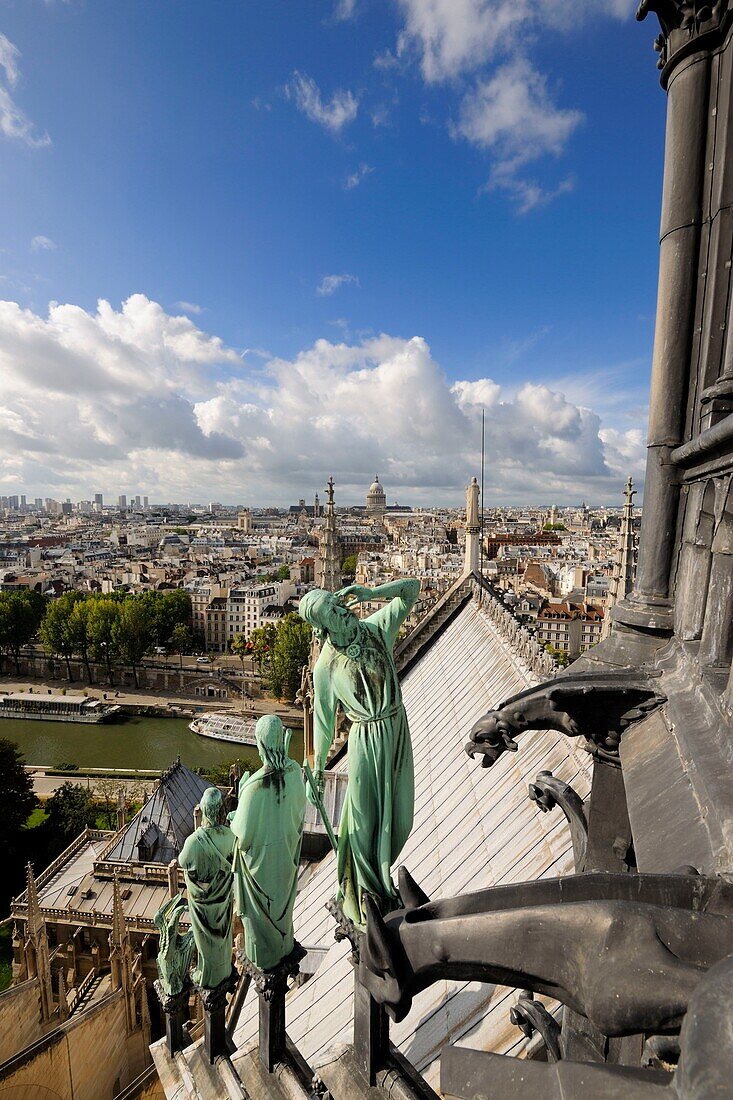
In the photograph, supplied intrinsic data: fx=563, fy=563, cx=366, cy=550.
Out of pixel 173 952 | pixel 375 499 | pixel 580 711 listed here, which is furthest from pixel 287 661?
pixel 375 499

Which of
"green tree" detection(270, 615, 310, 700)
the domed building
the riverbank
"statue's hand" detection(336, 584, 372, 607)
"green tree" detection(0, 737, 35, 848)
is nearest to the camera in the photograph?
"statue's hand" detection(336, 584, 372, 607)

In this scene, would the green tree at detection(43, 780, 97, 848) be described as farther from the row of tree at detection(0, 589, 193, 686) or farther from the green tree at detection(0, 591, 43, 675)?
the green tree at detection(0, 591, 43, 675)

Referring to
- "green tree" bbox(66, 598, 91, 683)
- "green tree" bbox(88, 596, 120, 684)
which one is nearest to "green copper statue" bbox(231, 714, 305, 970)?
"green tree" bbox(88, 596, 120, 684)

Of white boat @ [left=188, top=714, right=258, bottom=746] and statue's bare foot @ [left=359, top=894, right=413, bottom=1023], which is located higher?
statue's bare foot @ [left=359, top=894, right=413, bottom=1023]

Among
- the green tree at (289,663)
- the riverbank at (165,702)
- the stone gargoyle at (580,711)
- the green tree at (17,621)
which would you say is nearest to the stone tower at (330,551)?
the stone gargoyle at (580,711)

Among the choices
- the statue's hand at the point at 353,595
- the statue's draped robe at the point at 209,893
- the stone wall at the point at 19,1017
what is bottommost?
the stone wall at the point at 19,1017

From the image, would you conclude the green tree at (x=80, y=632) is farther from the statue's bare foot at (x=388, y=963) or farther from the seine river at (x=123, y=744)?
the statue's bare foot at (x=388, y=963)
